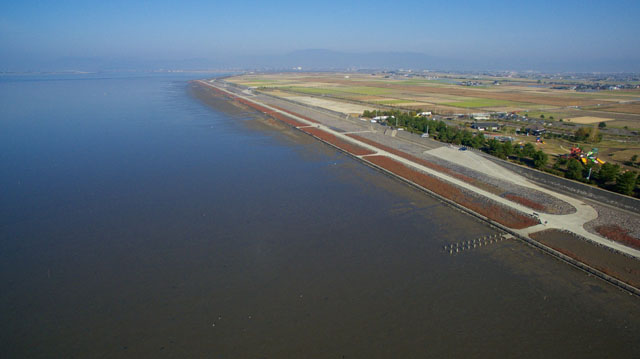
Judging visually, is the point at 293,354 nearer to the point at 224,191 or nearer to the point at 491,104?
the point at 224,191

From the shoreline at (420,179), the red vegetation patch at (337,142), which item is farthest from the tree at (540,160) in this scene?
the red vegetation patch at (337,142)

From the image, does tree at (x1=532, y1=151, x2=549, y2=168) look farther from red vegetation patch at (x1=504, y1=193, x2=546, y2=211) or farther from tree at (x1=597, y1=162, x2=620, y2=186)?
red vegetation patch at (x1=504, y1=193, x2=546, y2=211)

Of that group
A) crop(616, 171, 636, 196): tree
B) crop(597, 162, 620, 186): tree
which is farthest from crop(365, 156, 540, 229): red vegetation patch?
crop(597, 162, 620, 186): tree

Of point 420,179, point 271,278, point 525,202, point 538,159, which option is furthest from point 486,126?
point 271,278

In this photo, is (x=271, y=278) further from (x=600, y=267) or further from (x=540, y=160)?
(x=540, y=160)

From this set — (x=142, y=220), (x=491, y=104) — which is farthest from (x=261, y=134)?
(x=491, y=104)
